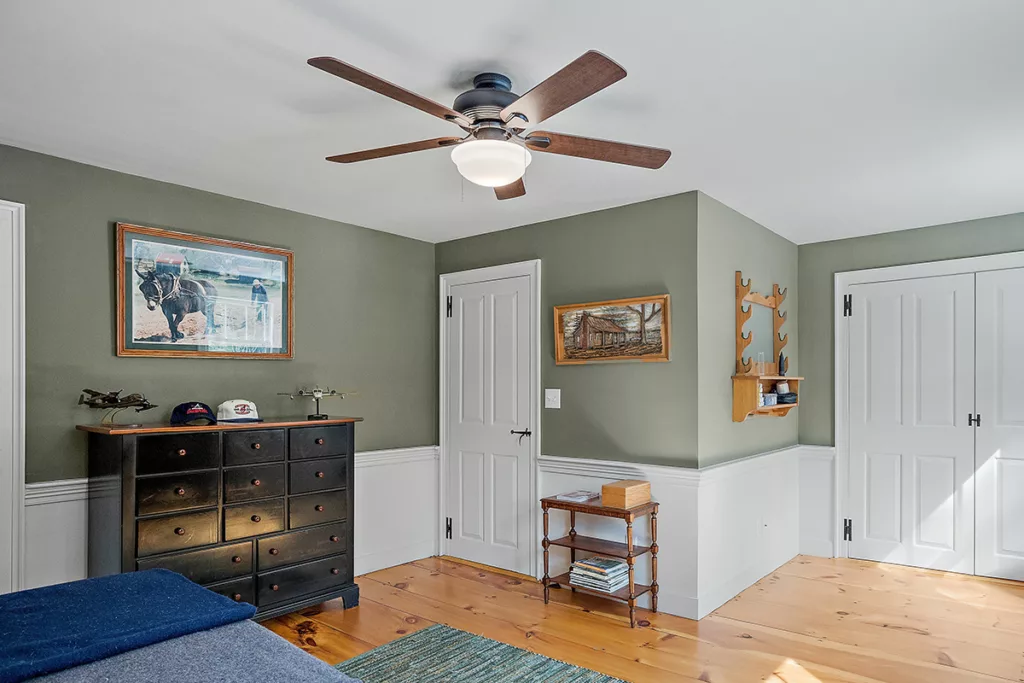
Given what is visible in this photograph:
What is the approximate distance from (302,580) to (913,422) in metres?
4.15

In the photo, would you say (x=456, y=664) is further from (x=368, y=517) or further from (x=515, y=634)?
(x=368, y=517)

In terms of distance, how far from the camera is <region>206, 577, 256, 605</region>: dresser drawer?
10.8ft

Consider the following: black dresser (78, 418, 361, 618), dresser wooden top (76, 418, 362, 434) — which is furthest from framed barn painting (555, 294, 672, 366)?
dresser wooden top (76, 418, 362, 434)

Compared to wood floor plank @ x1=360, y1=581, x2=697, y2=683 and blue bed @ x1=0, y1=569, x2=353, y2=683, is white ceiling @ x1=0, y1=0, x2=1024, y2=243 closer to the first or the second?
blue bed @ x1=0, y1=569, x2=353, y2=683

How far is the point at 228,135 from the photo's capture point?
295 cm

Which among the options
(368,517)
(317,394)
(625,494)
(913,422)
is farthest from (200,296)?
(913,422)

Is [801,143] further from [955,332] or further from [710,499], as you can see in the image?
[955,332]

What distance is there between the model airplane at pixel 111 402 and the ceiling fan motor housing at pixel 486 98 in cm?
213

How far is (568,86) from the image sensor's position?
75.1 inches

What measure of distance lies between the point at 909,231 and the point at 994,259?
Result: 552 mm

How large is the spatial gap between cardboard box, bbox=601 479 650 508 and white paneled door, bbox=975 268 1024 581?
2.44 meters

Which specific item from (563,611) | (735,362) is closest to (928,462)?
(735,362)

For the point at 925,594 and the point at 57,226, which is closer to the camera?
the point at 57,226

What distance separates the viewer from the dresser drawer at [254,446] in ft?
10.9
